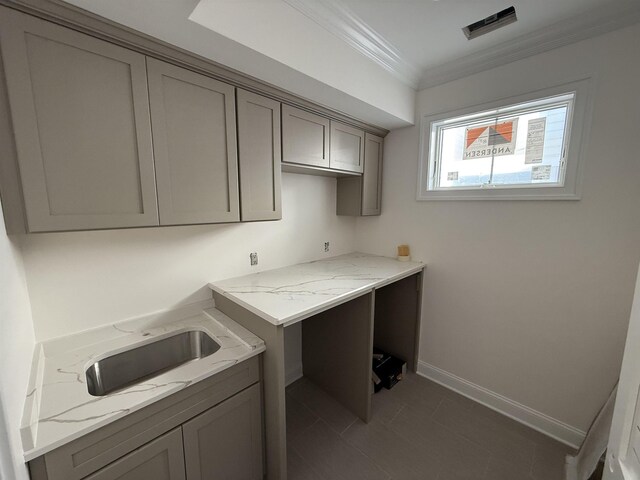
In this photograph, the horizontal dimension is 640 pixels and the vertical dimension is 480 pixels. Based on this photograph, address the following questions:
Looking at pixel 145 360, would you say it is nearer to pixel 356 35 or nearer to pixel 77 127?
pixel 77 127

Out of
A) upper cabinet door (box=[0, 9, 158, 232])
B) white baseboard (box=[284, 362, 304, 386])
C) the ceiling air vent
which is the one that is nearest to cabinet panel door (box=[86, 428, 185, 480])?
upper cabinet door (box=[0, 9, 158, 232])

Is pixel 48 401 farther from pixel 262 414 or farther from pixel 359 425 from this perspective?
pixel 359 425

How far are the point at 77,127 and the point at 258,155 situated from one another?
77 cm

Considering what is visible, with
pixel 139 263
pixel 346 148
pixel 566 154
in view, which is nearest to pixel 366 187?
pixel 346 148

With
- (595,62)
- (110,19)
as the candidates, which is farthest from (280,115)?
(595,62)

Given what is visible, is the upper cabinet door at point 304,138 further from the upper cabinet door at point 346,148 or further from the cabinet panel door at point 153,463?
the cabinet panel door at point 153,463

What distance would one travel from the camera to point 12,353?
783 mm

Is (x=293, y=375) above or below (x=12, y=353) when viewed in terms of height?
below

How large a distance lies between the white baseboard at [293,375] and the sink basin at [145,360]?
0.98m

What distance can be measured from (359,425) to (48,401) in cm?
169

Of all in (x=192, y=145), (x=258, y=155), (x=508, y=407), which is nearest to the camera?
(x=192, y=145)

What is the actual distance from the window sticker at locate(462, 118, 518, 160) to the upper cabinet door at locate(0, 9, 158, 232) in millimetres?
2104

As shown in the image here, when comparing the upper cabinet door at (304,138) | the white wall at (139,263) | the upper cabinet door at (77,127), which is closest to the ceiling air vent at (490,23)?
the upper cabinet door at (304,138)

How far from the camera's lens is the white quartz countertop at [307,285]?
1.31 meters
